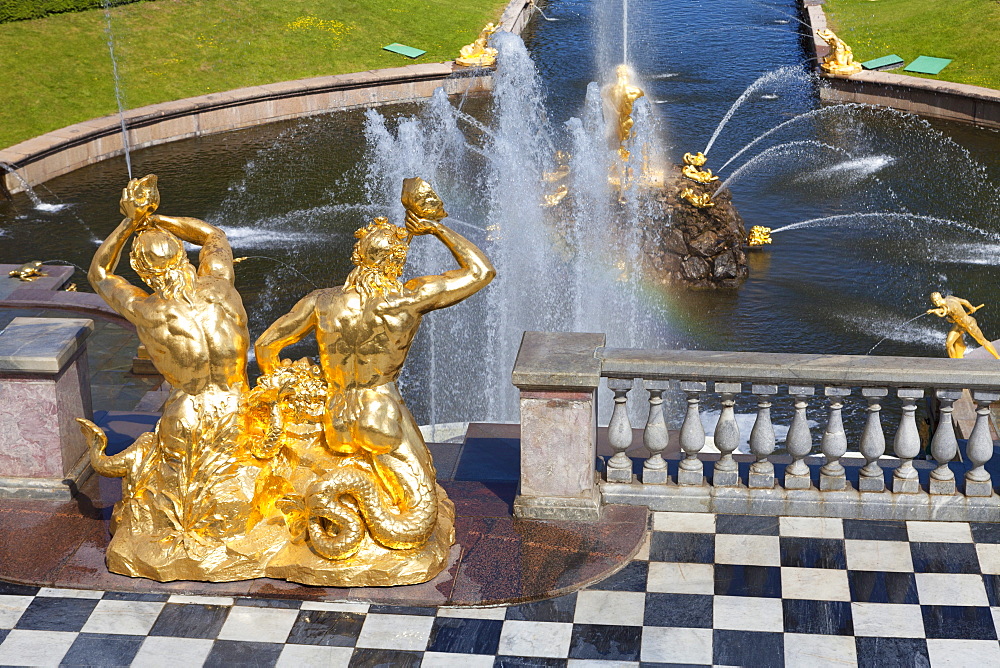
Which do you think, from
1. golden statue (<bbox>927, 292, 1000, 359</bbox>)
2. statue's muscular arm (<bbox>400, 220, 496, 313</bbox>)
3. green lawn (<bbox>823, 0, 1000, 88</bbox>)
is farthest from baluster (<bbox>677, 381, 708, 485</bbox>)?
green lawn (<bbox>823, 0, 1000, 88</bbox>)

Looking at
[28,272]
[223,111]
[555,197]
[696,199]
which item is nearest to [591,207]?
[555,197]

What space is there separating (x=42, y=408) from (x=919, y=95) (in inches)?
701

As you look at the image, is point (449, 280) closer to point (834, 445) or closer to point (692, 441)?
point (692, 441)

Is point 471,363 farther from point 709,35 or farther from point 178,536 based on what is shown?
point 709,35

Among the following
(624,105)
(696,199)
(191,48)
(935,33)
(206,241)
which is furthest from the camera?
(935,33)

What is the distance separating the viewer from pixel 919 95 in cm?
2155

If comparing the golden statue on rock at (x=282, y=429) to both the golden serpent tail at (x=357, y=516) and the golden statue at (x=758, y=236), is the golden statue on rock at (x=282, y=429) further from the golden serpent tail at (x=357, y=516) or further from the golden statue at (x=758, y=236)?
the golden statue at (x=758, y=236)

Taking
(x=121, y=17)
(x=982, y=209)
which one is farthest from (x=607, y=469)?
(x=121, y=17)

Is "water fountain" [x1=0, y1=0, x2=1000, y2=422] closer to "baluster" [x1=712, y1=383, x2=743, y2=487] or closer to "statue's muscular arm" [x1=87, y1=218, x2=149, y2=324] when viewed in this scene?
"baluster" [x1=712, y1=383, x2=743, y2=487]

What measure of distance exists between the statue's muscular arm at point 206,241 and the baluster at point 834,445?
369cm

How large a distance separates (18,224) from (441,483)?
11.0 m

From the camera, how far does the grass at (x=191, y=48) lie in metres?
21.0

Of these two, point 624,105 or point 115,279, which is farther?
point 624,105

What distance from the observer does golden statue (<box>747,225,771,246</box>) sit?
1558 cm
